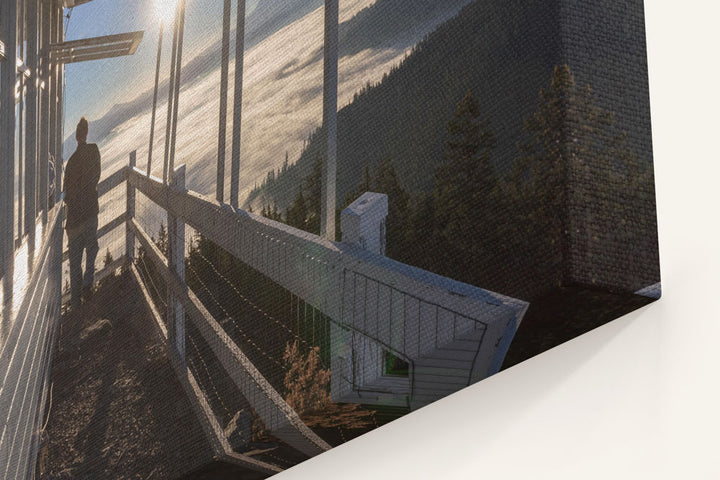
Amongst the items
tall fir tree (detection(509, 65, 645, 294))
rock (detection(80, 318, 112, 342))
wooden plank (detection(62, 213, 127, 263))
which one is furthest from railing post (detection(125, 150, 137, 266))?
tall fir tree (detection(509, 65, 645, 294))

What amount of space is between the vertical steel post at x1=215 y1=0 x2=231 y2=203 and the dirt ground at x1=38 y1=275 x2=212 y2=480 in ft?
1.07

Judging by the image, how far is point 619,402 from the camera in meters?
1.90

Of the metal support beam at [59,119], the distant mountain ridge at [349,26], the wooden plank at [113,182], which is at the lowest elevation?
the wooden plank at [113,182]

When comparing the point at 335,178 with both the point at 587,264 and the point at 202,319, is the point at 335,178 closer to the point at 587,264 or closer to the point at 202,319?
the point at 202,319

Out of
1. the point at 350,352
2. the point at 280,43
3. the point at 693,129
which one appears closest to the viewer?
the point at 350,352

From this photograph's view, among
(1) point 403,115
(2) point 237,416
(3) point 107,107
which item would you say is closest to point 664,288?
Answer: (1) point 403,115

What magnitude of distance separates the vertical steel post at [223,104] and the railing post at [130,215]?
0.68 ft

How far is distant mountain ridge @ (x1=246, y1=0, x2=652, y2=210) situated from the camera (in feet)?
6.19

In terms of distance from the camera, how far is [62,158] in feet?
6.59

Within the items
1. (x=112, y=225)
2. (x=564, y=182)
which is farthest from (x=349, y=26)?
(x=112, y=225)

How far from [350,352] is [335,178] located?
41 centimetres

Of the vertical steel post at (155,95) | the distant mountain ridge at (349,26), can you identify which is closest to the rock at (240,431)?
the vertical steel post at (155,95)

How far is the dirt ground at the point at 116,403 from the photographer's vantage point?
1.86 meters

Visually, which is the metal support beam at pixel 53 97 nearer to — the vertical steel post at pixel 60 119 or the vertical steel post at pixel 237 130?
the vertical steel post at pixel 60 119
